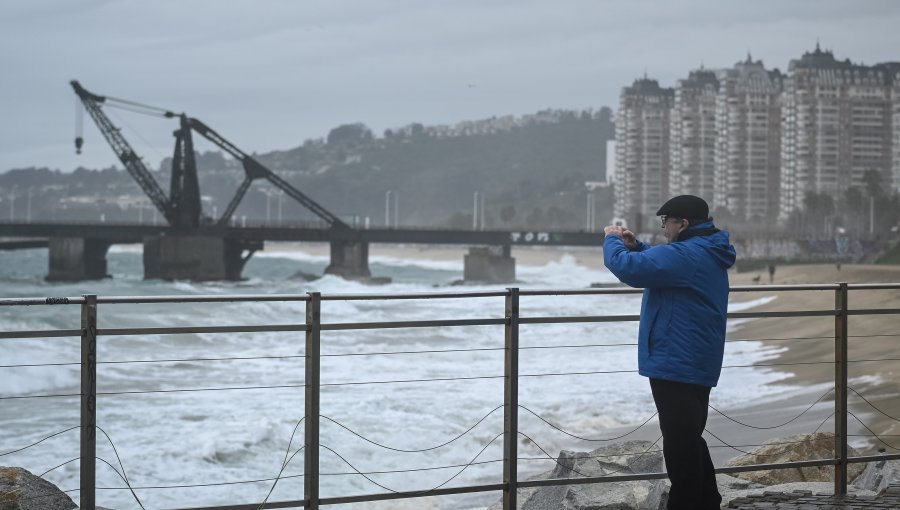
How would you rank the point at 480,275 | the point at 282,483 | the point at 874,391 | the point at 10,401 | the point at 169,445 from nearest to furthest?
the point at 282,483 → the point at 169,445 → the point at 874,391 → the point at 10,401 → the point at 480,275

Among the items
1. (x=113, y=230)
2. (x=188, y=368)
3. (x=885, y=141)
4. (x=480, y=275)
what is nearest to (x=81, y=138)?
(x=113, y=230)

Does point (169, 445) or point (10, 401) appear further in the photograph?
point (10, 401)

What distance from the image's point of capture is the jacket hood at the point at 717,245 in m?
4.95

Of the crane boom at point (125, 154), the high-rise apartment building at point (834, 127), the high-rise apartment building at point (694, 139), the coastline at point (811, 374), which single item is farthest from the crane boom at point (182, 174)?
the high-rise apartment building at point (694, 139)

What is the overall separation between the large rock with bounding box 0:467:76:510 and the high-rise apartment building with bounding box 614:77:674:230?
172009mm

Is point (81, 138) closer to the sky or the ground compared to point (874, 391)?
closer to the sky

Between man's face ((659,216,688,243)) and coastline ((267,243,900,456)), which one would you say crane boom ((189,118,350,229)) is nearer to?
coastline ((267,243,900,456))

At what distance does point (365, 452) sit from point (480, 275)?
79.3 metres

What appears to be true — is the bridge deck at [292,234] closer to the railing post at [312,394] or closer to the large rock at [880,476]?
the large rock at [880,476]

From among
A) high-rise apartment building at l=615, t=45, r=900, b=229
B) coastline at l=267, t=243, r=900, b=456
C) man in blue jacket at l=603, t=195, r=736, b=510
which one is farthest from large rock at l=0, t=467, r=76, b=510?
high-rise apartment building at l=615, t=45, r=900, b=229

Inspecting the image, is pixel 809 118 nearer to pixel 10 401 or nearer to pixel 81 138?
pixel 81 138

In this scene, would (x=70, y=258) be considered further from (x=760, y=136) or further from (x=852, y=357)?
(x=760, y=136)

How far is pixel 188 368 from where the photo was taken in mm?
23469

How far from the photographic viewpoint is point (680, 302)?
490cm
